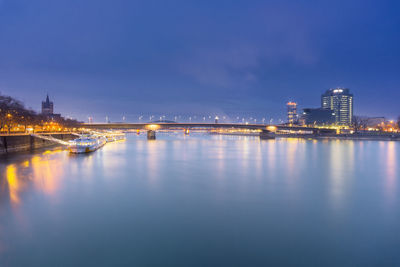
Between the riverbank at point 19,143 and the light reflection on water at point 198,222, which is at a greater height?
the riverbank at point 19,143

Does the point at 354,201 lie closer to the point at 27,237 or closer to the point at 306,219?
the point at 306,219

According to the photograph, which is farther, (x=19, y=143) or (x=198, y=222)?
(x=19, y=143)

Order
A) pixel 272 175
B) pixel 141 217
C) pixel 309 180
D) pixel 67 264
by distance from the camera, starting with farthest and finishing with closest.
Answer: pixel 272 175, pixel 309 180, pixel 141 217, pixel 67 264

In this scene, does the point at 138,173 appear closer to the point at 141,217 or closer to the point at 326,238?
the point at 141,217

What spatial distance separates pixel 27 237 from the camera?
11.2 m

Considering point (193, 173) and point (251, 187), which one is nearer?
point (251, 187)

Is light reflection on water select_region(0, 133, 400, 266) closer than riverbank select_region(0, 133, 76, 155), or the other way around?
light reflection on water select_region(0, 133, 400, 266)

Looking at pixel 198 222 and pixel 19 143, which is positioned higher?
pixel 19 143

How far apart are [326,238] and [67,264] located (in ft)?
32.5

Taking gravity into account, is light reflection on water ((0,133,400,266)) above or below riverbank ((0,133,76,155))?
below

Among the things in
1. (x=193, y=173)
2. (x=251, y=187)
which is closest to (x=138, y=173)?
(x=193, y=173)

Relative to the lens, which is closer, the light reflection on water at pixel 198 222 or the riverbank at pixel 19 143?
the light reflection on water at pixel 198 222

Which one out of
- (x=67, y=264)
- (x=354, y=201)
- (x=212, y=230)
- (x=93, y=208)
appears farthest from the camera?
(x=354, y=201)

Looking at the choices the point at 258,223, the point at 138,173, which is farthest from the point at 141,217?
the point at 138,173
